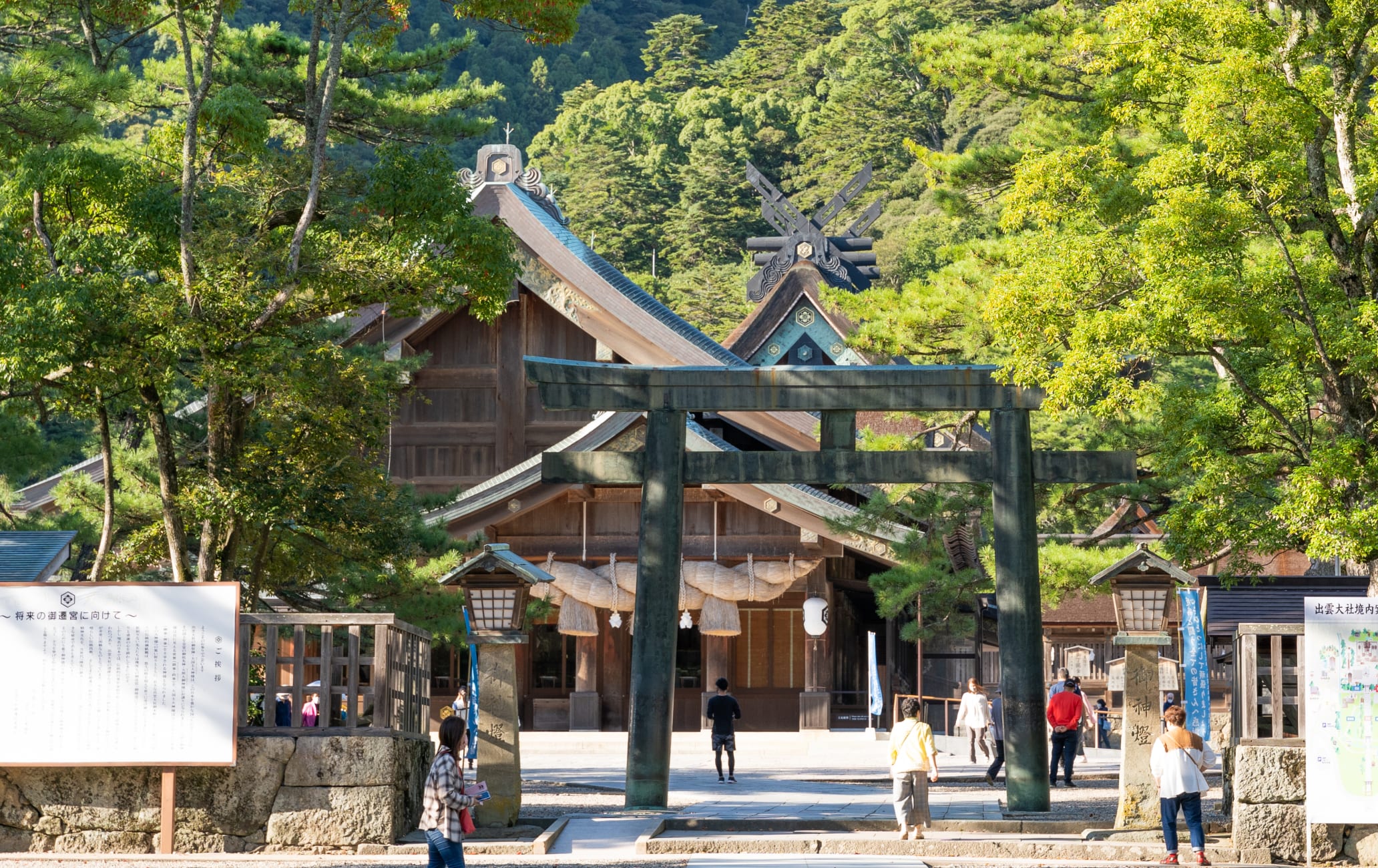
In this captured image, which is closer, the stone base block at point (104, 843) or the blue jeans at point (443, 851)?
the blue jeans at point (443, 851)

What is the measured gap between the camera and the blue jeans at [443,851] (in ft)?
28.0

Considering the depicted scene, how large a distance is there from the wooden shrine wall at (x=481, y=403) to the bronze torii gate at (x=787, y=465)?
1013 centimetres

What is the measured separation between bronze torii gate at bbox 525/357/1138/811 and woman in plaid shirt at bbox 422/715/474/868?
4.97 m

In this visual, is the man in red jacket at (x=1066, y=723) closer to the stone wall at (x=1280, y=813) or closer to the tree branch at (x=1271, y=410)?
the tree branch at (x=1271, y=410)

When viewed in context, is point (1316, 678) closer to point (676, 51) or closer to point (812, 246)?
point (812, 246)

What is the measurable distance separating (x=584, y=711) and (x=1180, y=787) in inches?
558

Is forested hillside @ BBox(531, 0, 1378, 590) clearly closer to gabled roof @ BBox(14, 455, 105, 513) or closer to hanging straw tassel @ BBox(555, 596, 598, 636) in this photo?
hanging straw tassel @ BBox(555, 596, 598, 636)

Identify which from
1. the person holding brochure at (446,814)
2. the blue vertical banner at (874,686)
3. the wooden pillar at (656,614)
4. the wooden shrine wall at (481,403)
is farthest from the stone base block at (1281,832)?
the wooden shrine wall at (481,403)

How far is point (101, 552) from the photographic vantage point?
43.5ft

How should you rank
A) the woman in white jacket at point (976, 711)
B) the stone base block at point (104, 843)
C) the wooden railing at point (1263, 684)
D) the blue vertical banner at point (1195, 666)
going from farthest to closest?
1. the woman in white jacket at point (976, 711)
2. the blue vertical banner at point (1195, 666)
3. the wooden railing at point (1263, 684)
4. the stone base block at point (104, 843)

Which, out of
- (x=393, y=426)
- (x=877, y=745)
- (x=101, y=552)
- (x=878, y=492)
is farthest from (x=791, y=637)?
(x=101, y=552)

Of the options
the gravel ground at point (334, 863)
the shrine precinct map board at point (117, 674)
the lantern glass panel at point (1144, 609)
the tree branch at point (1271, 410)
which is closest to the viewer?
the gravel ground at point (334, 863)

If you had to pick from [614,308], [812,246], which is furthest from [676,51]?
[614,308]

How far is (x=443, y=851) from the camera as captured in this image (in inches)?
337
